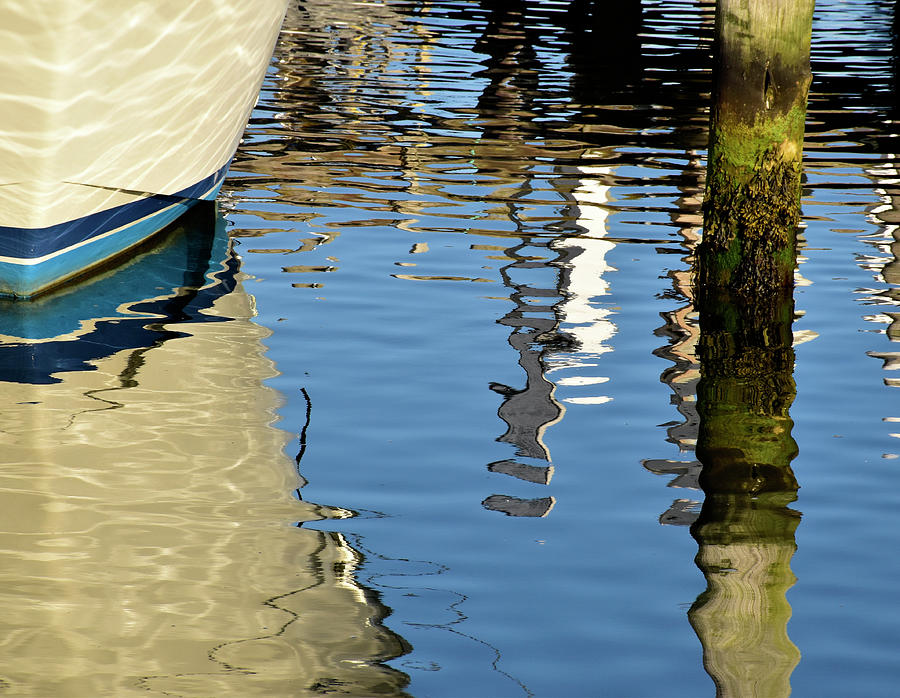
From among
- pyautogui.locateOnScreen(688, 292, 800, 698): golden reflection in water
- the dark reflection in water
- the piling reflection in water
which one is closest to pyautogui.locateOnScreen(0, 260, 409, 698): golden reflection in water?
the piling reflection in water

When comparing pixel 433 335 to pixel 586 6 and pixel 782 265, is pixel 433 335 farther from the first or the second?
pixel 586 6

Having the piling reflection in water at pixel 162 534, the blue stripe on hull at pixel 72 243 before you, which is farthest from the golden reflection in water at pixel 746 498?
the blue stripe on hull at pixel 72 243

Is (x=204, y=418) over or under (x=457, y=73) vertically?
under

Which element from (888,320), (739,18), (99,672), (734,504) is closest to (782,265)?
(888,320)

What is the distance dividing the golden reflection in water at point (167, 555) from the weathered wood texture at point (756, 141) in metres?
2.84

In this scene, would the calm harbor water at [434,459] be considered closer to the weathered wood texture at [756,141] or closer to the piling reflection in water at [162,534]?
the piling reflection in water at [162,534]

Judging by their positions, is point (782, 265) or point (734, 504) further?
point (782, 265)

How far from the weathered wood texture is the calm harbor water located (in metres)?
A: 0.39

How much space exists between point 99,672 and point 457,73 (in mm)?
14691

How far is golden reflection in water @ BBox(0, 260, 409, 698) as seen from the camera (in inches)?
132

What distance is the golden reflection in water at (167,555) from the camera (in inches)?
132

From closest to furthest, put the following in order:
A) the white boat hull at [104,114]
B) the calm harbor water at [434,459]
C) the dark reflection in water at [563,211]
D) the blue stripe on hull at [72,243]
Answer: the calm harbor water at [434,459], the dark reflection in water at [563,211], the white boat hull at [104,114], the blue stripe on hull at [72,243]

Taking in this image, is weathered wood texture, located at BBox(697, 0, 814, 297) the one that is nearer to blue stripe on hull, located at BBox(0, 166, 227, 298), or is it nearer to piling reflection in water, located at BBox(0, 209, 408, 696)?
piling reflection in water, located at BBox(0, 209, 408, 696)

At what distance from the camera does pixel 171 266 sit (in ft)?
25.6
